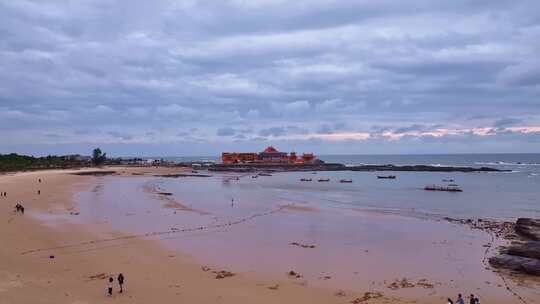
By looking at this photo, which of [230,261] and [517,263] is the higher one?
[517,263]

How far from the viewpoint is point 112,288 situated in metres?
17.0

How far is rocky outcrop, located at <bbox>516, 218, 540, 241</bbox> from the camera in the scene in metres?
28.0

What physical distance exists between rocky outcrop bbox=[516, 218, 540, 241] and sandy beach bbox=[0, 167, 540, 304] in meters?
2.42

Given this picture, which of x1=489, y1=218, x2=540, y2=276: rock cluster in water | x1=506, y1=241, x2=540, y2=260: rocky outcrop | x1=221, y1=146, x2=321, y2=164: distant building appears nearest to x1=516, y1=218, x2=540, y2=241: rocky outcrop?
x1=489, y1=218, x2=540, y2=276: rock cluster in water

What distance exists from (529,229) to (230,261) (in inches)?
800

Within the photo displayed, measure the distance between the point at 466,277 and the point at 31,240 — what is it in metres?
23.2

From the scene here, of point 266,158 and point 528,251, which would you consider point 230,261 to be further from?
point 266,158

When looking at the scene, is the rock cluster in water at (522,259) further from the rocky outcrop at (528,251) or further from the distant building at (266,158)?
the distant building at (266,158)

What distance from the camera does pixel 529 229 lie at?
29.3m

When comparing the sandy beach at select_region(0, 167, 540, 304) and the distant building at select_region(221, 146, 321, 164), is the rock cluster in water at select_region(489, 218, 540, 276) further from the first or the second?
the distant building at select_region(221, 146, 321, 164)

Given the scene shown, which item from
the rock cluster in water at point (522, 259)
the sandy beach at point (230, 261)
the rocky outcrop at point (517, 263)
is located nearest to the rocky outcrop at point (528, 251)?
the rock cluster in water at point (522, 259)

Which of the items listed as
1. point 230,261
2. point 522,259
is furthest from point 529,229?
point 230,261

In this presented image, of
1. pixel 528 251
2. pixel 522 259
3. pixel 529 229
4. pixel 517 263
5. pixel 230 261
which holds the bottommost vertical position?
pixel 230 261

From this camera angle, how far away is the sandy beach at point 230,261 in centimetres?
1711
